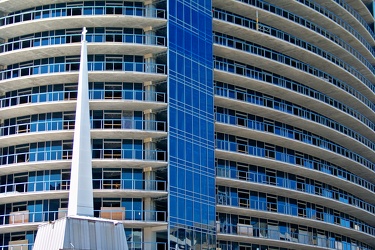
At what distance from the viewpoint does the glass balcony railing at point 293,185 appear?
278 ft

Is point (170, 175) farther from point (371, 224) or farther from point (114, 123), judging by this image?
point (371, 224)

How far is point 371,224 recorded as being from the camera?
104 m

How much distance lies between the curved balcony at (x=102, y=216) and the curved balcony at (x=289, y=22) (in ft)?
75.4

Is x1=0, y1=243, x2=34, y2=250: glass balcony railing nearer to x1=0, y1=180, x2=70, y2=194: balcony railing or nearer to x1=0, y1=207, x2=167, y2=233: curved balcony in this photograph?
x1=0, y1=207, x2=167, y2=233: curved balcony

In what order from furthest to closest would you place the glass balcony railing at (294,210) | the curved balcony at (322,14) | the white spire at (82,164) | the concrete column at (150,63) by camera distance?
1. the curved balcony at (322,14)
2. the glass balcony railing at (294,210)
3. the concrete column at (150,63)
4. the white spire at (82,164)

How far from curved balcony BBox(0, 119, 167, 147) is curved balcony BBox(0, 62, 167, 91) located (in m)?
3.57

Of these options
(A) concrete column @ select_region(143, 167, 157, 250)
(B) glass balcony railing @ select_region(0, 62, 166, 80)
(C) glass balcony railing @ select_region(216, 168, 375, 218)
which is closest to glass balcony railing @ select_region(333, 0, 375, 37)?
(C) glass balcony railing @ select_region(216, 168, 375, 218)

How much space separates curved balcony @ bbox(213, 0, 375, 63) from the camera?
88.1 metres

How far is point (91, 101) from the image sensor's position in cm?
7619

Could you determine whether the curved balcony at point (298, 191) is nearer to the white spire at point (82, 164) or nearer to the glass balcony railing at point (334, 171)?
the glass balcony railing at point (334, 171)

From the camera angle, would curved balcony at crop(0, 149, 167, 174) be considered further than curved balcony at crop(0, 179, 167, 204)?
Yes

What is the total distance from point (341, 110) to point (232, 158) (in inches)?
758

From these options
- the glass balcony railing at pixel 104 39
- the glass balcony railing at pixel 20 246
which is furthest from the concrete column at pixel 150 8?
the glass balcony railing at pixel 20 246

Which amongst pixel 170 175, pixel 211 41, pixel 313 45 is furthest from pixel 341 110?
pixel 170 175
